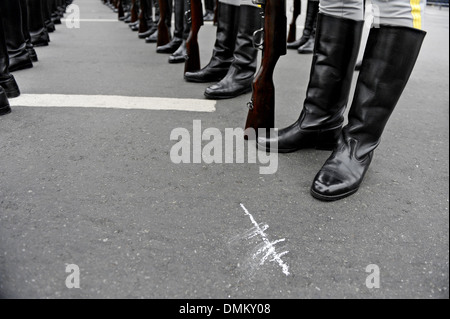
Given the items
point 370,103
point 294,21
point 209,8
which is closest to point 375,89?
point 370,103

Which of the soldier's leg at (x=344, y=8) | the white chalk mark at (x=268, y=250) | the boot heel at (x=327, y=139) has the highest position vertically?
the soldier's leg at (x=344, y=8)

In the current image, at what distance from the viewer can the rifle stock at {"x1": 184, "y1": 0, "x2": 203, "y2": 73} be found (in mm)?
2854

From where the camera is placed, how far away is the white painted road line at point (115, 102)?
7.86 feet

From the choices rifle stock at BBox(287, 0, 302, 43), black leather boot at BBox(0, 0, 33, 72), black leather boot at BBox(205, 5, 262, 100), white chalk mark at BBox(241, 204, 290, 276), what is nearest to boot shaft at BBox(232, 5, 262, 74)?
black leather boot at BBox(205, 5, 262, 100)

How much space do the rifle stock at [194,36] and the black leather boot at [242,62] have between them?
0.45 metres

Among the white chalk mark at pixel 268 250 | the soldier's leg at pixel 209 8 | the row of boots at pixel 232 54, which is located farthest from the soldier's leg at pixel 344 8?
the soldier's leg at pixel 209 8

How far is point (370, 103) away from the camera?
1508 mm

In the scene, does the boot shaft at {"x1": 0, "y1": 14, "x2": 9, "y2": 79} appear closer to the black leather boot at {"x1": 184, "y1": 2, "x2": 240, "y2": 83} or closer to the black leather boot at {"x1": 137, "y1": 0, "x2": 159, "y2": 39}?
the black leather boot at {"x1": 184, "y1": 2, "x2": 240, "y2": 83}

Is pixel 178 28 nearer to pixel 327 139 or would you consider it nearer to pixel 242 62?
pixel 242 62

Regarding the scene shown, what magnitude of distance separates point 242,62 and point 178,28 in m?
1.84

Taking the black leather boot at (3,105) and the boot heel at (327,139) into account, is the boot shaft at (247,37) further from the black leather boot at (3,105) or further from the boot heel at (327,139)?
the black leather boot at (3,105)

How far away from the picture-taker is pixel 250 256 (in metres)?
1.15

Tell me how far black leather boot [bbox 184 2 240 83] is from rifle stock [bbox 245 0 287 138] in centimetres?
111
